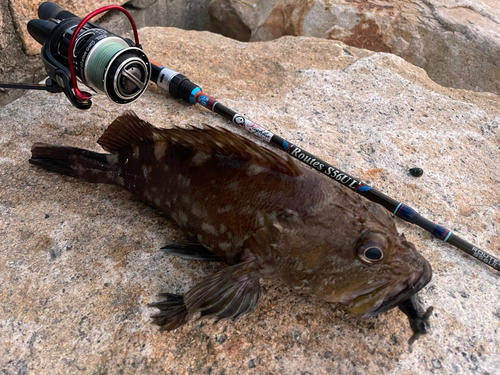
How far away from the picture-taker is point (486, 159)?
285 centimetres

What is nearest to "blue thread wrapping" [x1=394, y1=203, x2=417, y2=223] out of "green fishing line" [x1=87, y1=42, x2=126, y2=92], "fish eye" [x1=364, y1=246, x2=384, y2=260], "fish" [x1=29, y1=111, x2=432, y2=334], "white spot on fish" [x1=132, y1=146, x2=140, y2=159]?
"fish" [x1=29, y1=111, x2=432, y2=334]

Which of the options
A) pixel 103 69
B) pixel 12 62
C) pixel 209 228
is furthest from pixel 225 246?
pixel 12 62

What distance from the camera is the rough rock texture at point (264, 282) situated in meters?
1.69

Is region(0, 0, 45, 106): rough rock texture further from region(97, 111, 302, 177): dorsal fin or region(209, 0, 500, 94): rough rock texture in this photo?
region(209, 0, 500, 94): rough rock texture

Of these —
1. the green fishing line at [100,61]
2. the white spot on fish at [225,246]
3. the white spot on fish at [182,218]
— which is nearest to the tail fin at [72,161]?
the green fishing line at [100,61]

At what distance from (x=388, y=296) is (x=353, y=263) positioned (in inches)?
7.8

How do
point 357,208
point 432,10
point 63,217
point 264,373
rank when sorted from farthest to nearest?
point 432,10
point 63,217
point 357,208
point 264,373

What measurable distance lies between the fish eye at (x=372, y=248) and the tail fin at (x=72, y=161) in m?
1.47

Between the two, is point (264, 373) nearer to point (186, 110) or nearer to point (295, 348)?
point (295, 348)

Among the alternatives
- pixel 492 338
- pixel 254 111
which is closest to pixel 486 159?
pixel 492 338

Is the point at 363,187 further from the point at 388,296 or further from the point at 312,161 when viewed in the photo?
the point at 388,296

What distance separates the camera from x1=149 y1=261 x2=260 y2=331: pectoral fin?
168cm

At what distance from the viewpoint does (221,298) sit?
5.56ft

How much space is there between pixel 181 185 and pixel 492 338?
5.33ft
